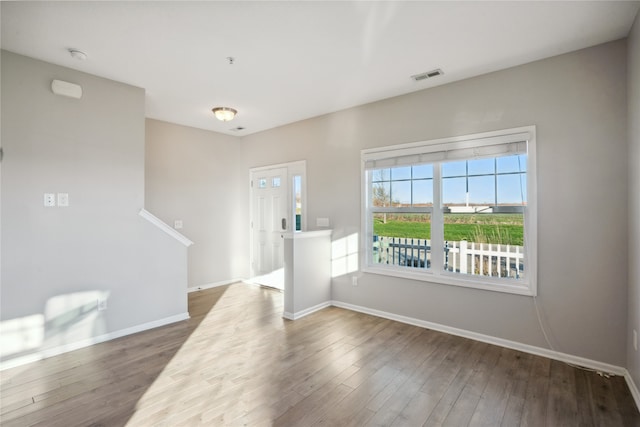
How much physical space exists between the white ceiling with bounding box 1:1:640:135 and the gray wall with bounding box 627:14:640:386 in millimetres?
287

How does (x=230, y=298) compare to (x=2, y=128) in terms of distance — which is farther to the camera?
(x=230, y=298)

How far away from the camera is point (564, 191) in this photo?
9.04 feet

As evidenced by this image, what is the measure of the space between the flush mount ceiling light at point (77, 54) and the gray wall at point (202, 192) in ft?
6.02

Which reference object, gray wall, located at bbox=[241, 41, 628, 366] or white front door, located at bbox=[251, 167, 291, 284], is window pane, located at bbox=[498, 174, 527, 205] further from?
white front door, located at bbox=[251, 167, 291, 284]

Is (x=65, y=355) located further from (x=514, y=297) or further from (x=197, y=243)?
(x=514, y=297)

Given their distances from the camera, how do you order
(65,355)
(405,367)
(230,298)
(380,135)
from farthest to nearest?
(230,298)
(380,135)
(65,355)
(405,367)

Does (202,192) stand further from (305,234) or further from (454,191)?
(454,191)

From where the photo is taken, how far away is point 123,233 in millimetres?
3381

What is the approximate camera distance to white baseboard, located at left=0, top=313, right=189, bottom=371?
2.70 m

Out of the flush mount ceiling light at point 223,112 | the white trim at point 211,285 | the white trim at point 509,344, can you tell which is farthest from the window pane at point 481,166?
the white trim at point 211,285

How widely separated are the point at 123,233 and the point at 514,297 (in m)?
4.12

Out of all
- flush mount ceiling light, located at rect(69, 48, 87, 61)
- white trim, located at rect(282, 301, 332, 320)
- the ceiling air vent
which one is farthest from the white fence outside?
flush mount ceiling light, located at rect(69, 48, 87, 61)

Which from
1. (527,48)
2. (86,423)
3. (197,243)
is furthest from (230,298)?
(527,48)

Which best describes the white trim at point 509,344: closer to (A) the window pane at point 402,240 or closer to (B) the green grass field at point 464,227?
(A) the window pane at point 402,240
